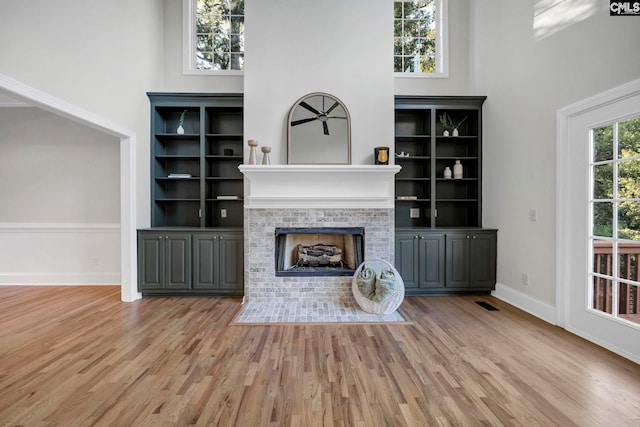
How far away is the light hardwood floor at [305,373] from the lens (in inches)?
67.1

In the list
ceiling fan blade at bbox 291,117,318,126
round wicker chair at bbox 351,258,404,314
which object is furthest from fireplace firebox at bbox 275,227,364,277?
ceiling fan blade at bbox 291,117,318,126

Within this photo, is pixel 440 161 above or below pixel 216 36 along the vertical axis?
below

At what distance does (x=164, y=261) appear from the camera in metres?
3.94

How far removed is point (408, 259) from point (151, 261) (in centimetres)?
340

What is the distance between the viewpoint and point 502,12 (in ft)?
12.6

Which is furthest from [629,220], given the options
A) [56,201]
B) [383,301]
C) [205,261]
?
[56,201]

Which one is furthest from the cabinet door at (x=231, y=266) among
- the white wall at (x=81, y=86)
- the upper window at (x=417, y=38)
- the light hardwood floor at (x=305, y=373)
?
the upper window at (x=417, y=38)

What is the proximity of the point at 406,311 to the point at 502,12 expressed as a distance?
3.97 meters

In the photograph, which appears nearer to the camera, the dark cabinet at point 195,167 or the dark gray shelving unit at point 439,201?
the dark gray shelving unit at point 439,201

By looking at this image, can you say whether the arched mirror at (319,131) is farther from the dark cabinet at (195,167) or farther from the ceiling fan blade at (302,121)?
the dark cabinet at (195,167)

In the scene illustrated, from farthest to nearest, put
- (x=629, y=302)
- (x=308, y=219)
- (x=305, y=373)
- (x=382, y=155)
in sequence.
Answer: (x=308, y=219) → (x=382, y=155) → (x=629, y=302) → (x=305, y=373)

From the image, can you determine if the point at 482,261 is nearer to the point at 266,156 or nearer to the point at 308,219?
the point at 308,219

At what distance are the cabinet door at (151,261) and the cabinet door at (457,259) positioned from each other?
3.81 m

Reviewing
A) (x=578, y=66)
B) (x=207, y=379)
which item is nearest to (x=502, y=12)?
(x=578, y=66)
